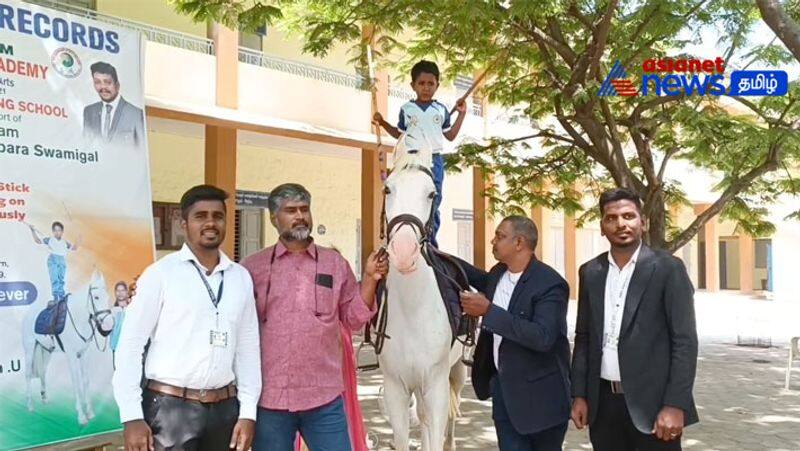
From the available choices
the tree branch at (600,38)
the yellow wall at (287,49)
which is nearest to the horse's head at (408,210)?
the tree branch at (600,38)

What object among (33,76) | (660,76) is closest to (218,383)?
(33,76)

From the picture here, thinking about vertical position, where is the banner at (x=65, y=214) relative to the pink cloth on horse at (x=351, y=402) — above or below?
above

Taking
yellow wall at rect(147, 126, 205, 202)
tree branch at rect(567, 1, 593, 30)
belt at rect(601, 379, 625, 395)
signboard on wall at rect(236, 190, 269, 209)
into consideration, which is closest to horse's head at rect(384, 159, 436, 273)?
belt at rect(601, 379, 625, 395)

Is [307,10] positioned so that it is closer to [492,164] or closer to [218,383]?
[492,164]

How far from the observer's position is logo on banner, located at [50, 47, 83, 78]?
448cm

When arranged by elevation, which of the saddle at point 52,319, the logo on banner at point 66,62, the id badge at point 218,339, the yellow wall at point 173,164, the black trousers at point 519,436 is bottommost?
the black trousers at point 519,436

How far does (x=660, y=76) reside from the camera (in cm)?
796

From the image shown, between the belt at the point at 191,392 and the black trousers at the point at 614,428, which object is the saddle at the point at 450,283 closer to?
the black trousers at the point at 614,428

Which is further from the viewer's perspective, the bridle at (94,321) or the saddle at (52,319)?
the bridle at (94,321)

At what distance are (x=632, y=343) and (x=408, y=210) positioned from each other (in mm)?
1250

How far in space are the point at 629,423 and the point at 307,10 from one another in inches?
279

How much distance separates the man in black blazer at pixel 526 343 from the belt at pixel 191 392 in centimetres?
125

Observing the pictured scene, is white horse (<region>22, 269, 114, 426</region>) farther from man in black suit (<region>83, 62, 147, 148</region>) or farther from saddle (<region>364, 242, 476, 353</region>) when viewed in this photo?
saddle (<region>364, 242, 476, 353</region>)

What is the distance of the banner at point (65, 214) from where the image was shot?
421cm
